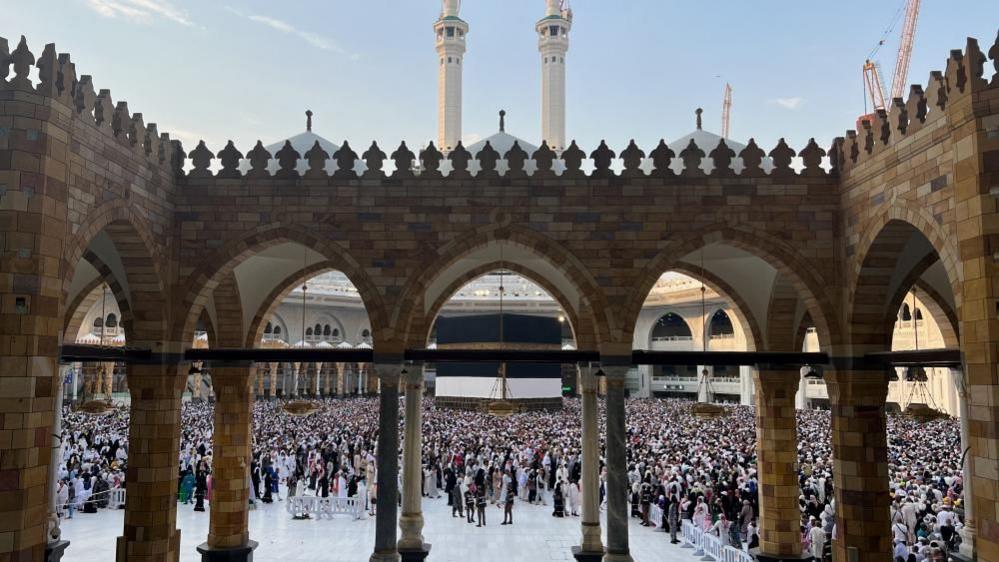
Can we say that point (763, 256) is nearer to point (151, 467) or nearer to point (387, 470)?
point (387, 470)

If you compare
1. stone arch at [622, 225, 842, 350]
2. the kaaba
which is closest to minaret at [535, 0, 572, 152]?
the kaaba

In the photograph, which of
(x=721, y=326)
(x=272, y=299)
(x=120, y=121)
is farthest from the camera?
(x=721, y=326)

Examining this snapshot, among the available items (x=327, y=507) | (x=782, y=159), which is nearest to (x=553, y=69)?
(x=327, y=507)

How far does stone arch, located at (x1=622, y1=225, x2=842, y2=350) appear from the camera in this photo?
8156mm

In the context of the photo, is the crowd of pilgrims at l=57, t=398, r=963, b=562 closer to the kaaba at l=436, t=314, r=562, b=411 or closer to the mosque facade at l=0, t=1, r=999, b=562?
the mosque facade at l=0, t=1, r=999, b=562

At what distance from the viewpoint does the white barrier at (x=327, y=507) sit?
12.6m

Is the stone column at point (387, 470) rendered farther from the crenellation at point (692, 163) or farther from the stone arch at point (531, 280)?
the crenellation at point (692, 163)

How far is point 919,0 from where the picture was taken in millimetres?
55219

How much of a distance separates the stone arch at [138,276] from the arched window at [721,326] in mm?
37518

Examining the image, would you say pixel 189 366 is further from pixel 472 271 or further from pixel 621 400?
pixel 621 400

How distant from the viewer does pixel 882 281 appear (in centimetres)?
779

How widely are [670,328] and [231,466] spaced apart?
41.8 m

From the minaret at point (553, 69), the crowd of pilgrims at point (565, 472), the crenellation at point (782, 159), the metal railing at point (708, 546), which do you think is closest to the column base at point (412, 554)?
the crowd of pilgrims at point (565, 472)

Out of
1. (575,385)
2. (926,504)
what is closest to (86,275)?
(926,504)
